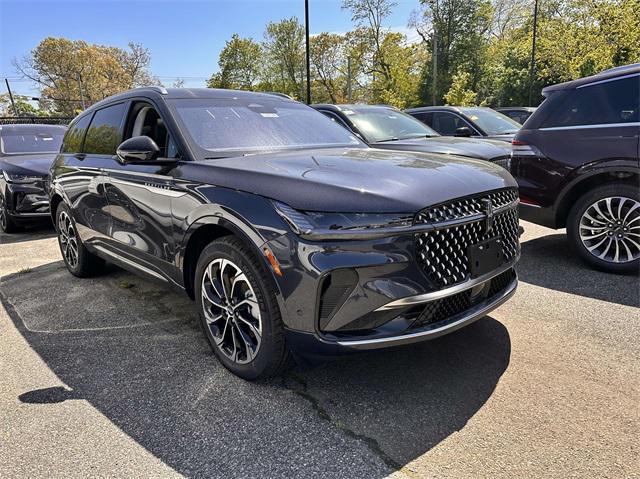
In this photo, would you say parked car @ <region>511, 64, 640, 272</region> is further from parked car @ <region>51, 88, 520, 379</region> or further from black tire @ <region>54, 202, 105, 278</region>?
black tire @ <region>54, 202, 105, 278</region>

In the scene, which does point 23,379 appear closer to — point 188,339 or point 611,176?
point 188,339

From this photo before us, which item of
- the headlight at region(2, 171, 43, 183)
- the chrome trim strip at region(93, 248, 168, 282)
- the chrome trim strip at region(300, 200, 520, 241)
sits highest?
the headlight at region(2, 171, 43, 183)

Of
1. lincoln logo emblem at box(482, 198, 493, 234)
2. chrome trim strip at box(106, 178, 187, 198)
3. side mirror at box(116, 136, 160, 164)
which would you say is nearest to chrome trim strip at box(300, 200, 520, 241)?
lincoln logo emblem at box(482, 198, 493, 234)

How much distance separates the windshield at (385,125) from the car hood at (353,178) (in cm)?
413

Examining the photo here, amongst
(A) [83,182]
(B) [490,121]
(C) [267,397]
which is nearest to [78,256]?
(A) [83,182]

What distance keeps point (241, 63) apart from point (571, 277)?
188ft

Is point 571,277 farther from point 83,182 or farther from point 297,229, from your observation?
point 83,182

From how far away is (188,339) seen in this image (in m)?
3.38

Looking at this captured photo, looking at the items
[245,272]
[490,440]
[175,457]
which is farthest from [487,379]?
[175,457]

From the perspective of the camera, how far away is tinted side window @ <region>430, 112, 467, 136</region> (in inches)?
341

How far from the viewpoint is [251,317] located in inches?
103

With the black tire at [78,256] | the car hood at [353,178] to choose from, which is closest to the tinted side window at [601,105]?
the car hood at [353,178]

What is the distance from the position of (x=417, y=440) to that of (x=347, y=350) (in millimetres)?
530

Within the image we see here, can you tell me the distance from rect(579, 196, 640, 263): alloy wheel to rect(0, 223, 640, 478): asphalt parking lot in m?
0.83
